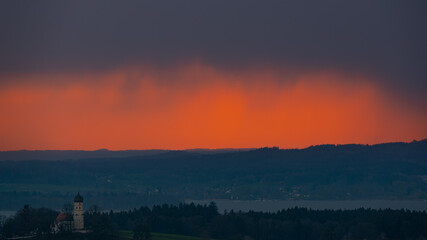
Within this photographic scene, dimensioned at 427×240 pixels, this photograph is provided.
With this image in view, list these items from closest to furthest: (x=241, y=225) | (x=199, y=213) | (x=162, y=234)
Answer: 1. (x=162, y=234)
2. (x=241, y=225)
3. (x=199, y=213)

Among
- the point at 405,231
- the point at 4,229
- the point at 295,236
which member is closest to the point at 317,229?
the point at 295,236

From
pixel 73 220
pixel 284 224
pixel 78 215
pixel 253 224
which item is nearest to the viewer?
pixel 73 220

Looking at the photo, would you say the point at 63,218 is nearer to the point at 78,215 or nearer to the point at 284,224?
the point at 78,215

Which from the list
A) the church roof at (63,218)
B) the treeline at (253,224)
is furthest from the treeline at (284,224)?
the church roof at (63,218)

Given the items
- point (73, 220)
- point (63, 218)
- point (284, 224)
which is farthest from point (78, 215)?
point (284, 224)

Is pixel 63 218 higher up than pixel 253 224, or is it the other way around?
pixel 63 218

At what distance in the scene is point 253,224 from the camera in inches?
6688

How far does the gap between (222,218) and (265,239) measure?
1285 cm

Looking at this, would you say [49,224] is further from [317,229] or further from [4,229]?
[317,229]

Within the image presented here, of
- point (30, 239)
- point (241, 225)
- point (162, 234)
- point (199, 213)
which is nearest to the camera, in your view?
point (30, 239)

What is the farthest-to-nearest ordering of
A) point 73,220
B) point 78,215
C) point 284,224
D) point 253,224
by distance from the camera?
1. point 253,224
2. point 284,224
3. point 78,215
4. point 73,220

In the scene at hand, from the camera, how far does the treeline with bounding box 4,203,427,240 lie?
145250mm

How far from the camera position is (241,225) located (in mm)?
169375

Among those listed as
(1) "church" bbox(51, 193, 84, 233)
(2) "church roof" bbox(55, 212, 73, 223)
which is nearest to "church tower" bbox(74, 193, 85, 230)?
(1) "church" bbox(51, 193, 84, 233)
